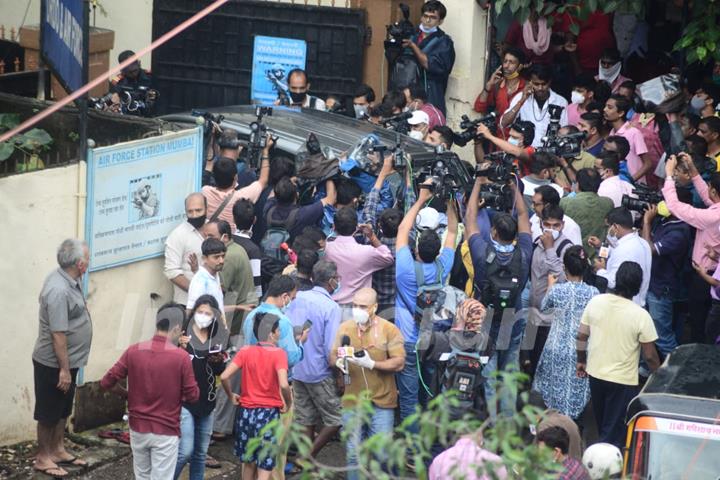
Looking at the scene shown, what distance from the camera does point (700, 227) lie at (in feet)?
34.3

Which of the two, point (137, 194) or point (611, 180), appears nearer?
point (137, 194)

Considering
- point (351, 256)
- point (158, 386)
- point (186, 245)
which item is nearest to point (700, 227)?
point (351, 256)

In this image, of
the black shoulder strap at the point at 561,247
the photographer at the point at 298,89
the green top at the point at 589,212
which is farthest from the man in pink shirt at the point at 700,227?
the photographer at the point at 298,89

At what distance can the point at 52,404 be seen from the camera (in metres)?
9.27

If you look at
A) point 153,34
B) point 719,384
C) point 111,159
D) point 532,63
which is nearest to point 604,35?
point 532,63

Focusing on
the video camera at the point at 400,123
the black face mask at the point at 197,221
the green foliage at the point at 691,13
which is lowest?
the black face mask at the point at 197,221

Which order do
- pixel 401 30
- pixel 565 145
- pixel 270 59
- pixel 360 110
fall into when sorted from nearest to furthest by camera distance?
pixel 565 145 → pixel 360 110 → pixel 401 30 → pixel 270 59

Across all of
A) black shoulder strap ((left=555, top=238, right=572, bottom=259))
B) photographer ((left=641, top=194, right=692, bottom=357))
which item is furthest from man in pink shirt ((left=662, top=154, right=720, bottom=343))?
black shoulder strap ((left=555, top=238, right=572, bottom=259))

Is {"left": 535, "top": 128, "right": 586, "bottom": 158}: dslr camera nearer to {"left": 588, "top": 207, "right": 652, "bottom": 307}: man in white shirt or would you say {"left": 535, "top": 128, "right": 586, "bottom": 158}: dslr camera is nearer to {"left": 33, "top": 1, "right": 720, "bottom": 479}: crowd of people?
{"left": 33, "top": 1, "right": 720, "bottom": 479}: crowd of people

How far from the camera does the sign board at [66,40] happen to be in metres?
9.70

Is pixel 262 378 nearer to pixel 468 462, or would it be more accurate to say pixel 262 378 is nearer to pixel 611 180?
pixel 468 462

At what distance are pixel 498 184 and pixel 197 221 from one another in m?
2.37

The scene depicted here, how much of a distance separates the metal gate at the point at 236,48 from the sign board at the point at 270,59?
0.11 metres

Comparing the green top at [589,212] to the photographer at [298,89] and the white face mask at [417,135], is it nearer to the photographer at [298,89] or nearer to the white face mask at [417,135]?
the white face mask at [417,135]
